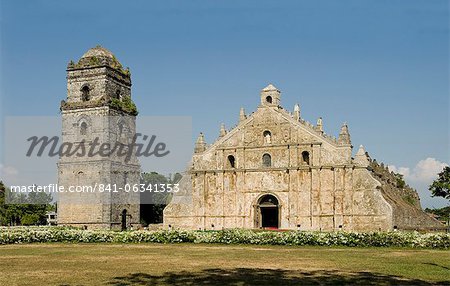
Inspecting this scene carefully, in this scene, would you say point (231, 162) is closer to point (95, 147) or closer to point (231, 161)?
point (231, 161)

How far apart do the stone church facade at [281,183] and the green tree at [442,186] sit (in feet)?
19.5

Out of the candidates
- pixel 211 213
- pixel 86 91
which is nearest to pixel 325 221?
pixel 211 213

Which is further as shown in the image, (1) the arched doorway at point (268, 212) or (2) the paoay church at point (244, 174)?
(1) the arched doorway at point (268, 212)

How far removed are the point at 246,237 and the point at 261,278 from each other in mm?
16762

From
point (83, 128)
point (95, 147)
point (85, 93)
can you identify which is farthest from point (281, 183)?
point (85, 93)

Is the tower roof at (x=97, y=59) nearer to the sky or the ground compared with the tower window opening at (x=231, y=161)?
nearer to the sky

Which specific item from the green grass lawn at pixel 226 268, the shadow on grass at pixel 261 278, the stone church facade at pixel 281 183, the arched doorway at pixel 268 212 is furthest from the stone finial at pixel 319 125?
the shadow on grass at pixel 261 278

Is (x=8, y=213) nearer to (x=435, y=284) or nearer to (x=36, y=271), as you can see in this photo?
(x=36, y=271)

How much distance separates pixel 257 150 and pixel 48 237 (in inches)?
664

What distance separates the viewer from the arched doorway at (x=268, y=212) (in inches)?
1839

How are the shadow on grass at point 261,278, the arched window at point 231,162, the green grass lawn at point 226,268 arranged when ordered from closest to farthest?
the shadow on grass at point 261,278 → the green grass lawn at point 226,268 → the arched window at point 231,162

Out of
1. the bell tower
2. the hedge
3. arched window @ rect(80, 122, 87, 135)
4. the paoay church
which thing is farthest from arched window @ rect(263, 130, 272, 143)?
arched window @ rect(80, 122, 87, 135)

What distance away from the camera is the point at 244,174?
47.2 metres

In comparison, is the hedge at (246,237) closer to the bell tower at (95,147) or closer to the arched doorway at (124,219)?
the bell tower at (95,147)
